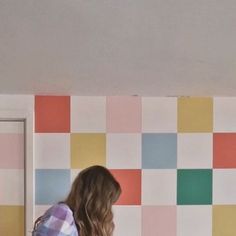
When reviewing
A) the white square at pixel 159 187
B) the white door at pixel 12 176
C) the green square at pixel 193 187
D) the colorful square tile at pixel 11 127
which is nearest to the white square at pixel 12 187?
the white door at pixel 12 176

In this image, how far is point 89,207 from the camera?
47.9 inches

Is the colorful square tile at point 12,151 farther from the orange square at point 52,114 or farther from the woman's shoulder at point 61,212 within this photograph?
the woman's shoulder at point 61,212

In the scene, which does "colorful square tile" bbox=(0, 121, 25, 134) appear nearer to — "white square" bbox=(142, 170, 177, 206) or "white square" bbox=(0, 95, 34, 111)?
"white square" bbox=(0, 95, 34, 111)

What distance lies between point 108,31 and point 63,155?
491mm

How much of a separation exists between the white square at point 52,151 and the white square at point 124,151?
124mm

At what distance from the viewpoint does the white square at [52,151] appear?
1396mm

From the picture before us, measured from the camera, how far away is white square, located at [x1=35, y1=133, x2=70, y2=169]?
1396 mm

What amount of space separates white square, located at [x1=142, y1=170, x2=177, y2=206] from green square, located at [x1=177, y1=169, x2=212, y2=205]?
18 millimetres

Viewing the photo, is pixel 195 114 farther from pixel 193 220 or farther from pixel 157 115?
pixel 193 220

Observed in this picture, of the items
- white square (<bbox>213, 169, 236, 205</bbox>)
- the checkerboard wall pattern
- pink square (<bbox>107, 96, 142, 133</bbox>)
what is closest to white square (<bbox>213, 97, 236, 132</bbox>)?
the checkerboard wall pattern

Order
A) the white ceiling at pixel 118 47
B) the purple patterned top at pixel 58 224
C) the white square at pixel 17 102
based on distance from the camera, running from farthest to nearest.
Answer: the white square at pixel 17 102 → the purple patterned top at pixel 58 224 → the white ceiling at pixel 118 47

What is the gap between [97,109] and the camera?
1401 millimetres

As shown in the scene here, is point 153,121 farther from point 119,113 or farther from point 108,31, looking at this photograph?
point 108,31

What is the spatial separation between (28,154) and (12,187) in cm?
11
